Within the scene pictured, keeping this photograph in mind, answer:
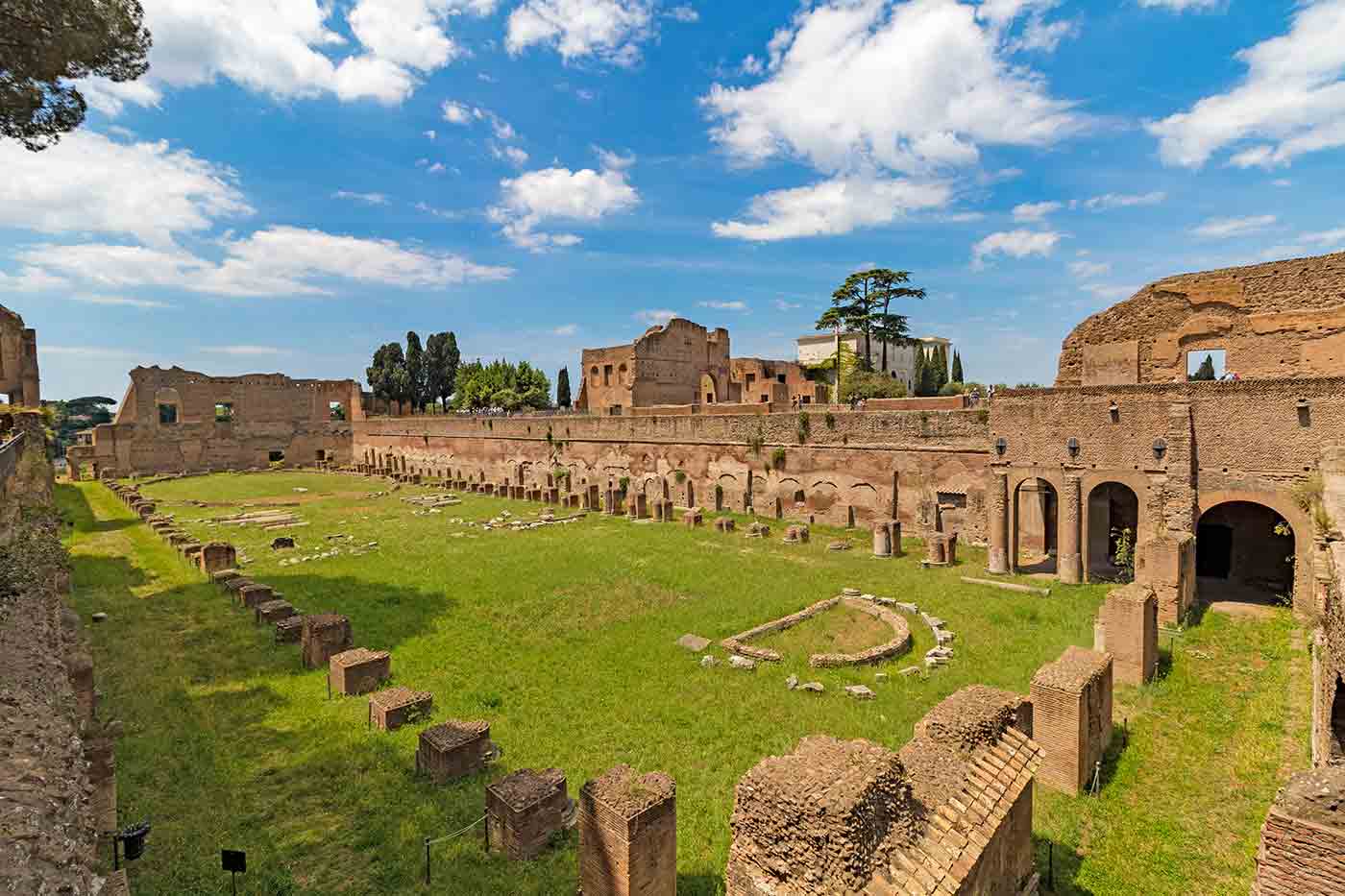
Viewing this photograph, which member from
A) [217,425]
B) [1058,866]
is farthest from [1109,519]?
[217,425]

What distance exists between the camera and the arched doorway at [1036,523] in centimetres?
1615

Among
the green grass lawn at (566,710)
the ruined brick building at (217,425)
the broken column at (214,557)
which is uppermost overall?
the ruined brick building at (217,425)

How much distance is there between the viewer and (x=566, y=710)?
8.02 m

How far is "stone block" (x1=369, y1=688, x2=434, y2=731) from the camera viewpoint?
24.8 feet

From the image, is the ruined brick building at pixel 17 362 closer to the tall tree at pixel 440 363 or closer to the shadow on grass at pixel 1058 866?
the tall tree at pixel 440 363

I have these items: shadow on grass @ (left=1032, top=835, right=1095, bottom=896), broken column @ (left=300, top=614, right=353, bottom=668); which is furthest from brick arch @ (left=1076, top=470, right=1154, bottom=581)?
broken column @ (left=300, top=614, right=353, bottom=668)

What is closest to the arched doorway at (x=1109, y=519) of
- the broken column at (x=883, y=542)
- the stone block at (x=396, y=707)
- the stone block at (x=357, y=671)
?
the broken column at (x=883, y=542)

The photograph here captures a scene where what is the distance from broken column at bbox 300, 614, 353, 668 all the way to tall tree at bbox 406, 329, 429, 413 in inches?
2033

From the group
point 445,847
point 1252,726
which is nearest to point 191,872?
point 445,847

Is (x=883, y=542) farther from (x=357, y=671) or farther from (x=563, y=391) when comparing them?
(x=563, y=391)

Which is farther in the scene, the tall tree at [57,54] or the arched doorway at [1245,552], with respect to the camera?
the arched doorway at [1245,552]

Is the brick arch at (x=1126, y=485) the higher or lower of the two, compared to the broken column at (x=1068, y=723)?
higher

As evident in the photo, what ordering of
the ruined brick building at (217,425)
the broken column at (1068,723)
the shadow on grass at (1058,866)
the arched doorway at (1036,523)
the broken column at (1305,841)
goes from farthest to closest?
the ruined brick building at (217,425) → the arched doorway at (1036,523) → the broken column at (1068,723) → the shadow on grass at (1058,866) → the broken column at (1305,841)

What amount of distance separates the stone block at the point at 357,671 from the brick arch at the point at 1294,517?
48.3 ft
